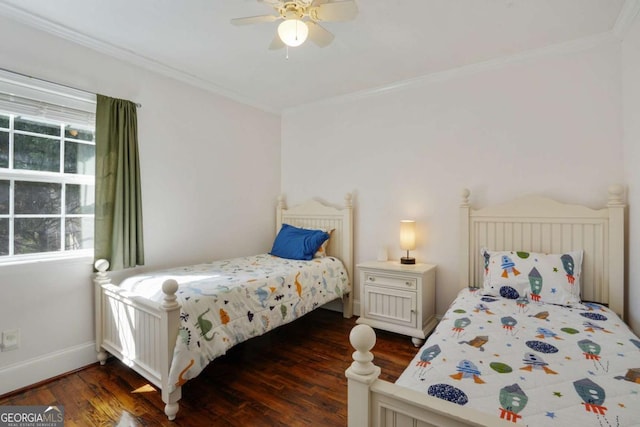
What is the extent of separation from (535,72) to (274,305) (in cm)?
285

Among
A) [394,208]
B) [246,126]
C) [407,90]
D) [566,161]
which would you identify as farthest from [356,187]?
[566,161]

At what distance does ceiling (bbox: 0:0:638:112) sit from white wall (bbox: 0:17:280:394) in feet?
0.66

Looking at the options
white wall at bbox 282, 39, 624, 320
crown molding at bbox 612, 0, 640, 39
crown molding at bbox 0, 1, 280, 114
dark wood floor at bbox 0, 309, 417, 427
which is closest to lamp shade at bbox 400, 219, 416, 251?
white wall at bbox 282, 39, 624, 320

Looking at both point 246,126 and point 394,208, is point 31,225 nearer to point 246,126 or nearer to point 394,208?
point 246,126

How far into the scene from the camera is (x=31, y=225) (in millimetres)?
2207

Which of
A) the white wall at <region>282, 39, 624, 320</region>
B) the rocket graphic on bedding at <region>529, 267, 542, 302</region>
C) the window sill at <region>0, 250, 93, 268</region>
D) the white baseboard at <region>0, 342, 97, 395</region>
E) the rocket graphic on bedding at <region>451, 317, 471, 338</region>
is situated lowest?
the white baseboard at <region>0, 342, 97, 395</region>

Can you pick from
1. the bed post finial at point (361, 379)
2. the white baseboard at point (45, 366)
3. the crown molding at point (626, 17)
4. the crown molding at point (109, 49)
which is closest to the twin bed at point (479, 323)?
the bed post finial at point (361, 379)

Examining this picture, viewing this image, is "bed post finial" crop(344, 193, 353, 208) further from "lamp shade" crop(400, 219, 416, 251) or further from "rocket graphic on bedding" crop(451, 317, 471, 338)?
"rocket graphic on bedding" crop(451, 317, 471, 338)

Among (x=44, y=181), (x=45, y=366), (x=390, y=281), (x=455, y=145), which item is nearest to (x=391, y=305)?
(x=390, y=281)

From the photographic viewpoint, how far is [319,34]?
195 centimetres

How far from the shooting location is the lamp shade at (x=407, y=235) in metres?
3.03

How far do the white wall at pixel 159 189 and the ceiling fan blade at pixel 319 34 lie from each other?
167 centimetres

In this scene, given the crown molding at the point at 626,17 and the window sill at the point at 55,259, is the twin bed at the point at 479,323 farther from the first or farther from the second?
the crown molding at the point at 626,17

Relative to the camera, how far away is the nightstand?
2.77 meters
